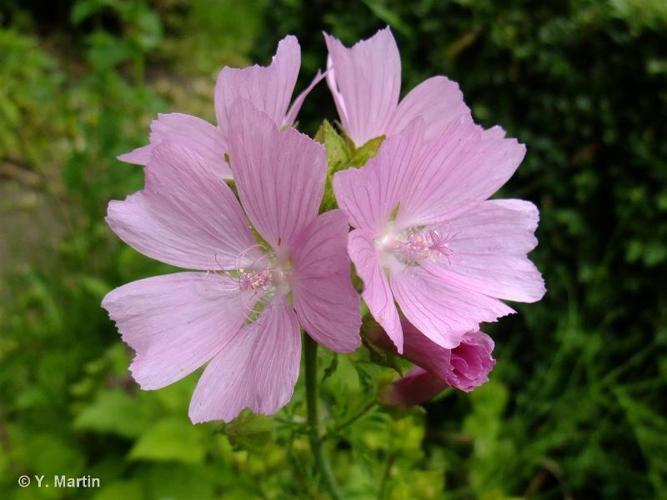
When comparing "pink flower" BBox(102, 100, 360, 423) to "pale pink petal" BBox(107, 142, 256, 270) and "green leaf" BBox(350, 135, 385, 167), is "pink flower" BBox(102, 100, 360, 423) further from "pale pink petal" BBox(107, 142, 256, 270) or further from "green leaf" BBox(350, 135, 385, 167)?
"green leaf" BBox(350, 135, 385, 167)

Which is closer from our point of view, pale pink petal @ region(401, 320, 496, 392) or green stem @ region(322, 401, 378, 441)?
pale pink petal @ region(401, 320, 496, 392)

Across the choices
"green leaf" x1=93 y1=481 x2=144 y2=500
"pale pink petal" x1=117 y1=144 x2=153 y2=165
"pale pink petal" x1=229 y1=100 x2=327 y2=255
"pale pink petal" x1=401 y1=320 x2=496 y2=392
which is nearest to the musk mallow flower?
"pale pink petal" x1=401 y1=320 x2=496 y2=392

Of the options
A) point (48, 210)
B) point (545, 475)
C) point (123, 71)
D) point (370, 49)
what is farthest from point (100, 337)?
point (123, 71)

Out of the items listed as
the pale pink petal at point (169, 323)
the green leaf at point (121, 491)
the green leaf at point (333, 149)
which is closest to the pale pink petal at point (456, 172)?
the green leaf at point (333, 149)

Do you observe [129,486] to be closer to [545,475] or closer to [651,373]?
[545,475]

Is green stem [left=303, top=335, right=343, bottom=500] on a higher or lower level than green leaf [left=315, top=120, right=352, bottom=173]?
lower

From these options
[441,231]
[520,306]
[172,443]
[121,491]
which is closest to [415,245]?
[441,231]

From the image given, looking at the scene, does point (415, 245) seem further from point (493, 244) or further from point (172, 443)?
point (172, 443)

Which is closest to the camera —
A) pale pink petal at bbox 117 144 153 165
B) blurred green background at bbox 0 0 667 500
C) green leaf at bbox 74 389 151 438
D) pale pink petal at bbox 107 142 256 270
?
pale pink petal at bbox 107 142 256 270
